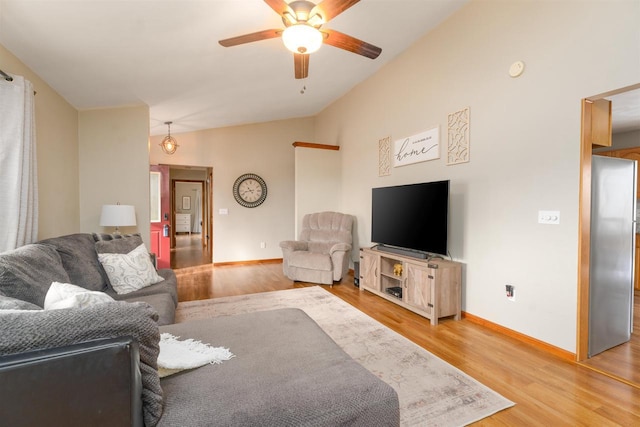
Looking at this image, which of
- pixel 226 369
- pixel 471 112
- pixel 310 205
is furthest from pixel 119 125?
pixel 471 112

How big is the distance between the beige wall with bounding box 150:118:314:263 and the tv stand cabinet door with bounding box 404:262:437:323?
3742 millimetres

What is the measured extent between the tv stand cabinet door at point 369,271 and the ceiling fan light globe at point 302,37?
8.69 ft

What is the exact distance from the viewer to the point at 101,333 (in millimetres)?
841

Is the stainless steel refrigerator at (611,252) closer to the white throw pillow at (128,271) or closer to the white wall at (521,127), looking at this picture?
the white wall at (521,127)

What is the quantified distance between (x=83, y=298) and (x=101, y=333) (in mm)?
452

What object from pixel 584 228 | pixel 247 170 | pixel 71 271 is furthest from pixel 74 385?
pixel 247 170

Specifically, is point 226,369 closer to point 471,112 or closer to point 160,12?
point 160,12

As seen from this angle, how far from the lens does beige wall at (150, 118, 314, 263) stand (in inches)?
234

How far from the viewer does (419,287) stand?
3188 millimetres

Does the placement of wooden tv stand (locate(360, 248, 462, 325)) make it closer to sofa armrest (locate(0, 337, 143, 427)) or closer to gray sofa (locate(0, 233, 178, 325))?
gray sofa (locate(0, 233, 178, 325))

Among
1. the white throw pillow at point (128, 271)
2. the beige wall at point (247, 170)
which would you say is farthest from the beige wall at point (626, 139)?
the white throw pillow at point (128, 271)

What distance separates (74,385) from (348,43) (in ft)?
8.75

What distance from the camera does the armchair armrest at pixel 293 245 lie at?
4.88 m

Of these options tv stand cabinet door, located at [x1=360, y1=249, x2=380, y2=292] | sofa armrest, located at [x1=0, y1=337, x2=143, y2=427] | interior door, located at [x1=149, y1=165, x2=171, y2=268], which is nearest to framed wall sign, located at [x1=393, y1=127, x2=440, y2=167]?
tv stand cabinet door, located at [x1=360, y1=249, x2=380, y2=292]
